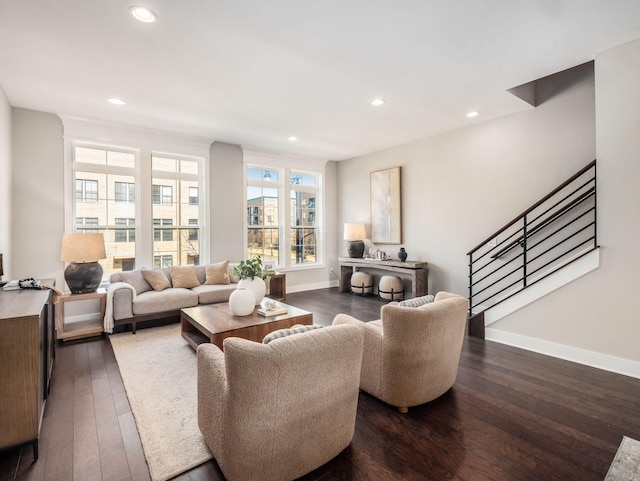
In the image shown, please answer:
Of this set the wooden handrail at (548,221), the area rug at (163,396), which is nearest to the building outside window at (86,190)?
the area rug at (163,396)

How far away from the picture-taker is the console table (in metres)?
5.34

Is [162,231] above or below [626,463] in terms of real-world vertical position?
above

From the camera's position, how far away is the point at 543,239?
4.05 metres

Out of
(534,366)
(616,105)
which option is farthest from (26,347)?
(616,105)

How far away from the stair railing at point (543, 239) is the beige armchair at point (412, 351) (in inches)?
69.3

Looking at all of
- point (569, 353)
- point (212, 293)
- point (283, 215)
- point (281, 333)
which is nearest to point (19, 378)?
point (281, 333)

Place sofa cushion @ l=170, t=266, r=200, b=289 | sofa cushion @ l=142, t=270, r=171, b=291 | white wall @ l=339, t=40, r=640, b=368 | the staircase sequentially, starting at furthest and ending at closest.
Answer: sofa cushion @ l=170, t=266, r=200, b=289, sofa cushion @ l=142, t=270, r=171, b=291, the staircase, white wall @ l=339, t=40, r=640, b=368

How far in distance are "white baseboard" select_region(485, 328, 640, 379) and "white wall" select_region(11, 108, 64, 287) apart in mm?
5754

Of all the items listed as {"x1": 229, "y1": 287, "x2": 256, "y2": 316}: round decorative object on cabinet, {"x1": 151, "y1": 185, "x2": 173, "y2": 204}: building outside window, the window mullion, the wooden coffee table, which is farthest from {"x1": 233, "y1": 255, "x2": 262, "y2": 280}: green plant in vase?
the window mullion

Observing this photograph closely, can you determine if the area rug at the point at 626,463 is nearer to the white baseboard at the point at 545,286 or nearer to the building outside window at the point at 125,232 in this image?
the white baseboard at the point at 545,286

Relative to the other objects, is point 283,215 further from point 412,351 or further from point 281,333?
point 281,333

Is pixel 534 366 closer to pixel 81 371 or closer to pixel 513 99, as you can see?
pixel 513 99

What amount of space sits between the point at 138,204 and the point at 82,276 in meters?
1.42

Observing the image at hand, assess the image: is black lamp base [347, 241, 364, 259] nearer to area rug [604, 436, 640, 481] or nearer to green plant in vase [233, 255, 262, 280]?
green plant in vase [233, 255, 262, 280]
